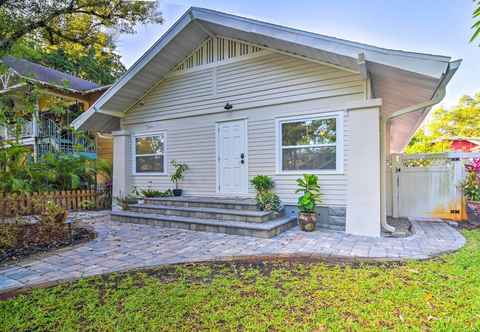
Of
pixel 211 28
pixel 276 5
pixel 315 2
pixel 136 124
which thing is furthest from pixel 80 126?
pixel 315 2

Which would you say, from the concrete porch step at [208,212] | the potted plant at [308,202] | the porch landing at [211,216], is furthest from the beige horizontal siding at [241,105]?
the concrete porch step at [208,212]

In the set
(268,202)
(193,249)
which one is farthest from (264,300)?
(268,202)

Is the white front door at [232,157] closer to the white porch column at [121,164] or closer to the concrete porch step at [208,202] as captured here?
the concrete porch step at [208,202]

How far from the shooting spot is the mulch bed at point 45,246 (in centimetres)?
407

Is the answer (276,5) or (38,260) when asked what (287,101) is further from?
(38,260)

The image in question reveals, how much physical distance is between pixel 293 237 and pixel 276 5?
669 cm

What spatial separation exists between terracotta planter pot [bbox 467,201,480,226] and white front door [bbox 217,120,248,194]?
5016mm

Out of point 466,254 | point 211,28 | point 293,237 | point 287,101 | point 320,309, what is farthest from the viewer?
point 211,28

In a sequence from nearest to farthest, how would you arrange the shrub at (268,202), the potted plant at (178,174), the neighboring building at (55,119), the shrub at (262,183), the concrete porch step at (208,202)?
1. the shrub at (268,202)
2. the concrete porch step at (208,202)
3. the shrub at (262,183)
4. the potted plant at (178,174)
5. the neighboring building at (55,119)

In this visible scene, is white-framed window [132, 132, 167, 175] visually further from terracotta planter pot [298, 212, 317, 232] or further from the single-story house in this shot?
terracotta planter pot [298, 212, 317, 232]

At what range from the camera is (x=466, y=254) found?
3.77m

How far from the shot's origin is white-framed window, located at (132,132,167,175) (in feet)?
26.6

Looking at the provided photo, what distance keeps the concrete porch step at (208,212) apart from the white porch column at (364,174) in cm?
164

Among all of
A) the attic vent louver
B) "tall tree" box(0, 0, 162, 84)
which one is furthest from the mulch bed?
the attic vent louver
